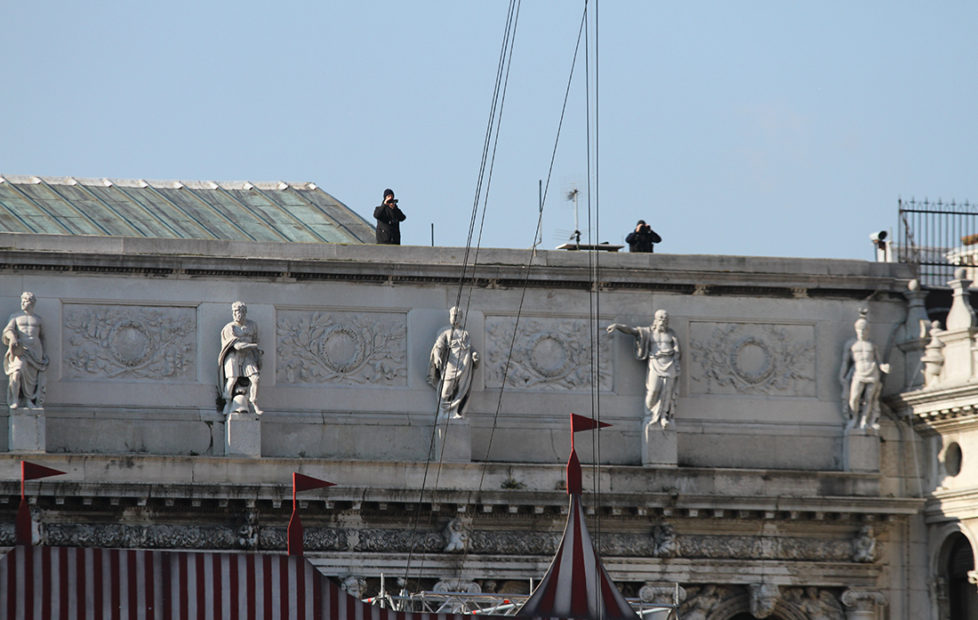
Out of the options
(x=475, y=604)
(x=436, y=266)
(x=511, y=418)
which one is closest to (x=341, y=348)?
(x=436, y=266)

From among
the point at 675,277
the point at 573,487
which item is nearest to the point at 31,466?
the point at 573,487

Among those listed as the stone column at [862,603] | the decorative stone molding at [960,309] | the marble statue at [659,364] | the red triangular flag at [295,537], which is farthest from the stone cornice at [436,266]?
the red triangular flag at [295,537]

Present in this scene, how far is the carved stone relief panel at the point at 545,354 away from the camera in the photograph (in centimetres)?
5378

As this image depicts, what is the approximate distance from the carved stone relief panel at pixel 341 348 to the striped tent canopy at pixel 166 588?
30.3ft

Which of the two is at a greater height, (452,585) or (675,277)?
(675,277)

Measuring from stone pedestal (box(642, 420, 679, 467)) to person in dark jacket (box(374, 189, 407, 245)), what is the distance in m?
5.68

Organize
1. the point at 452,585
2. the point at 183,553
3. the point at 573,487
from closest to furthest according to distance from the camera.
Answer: the point at 183,553
the point at 573,487
the point at 452,585

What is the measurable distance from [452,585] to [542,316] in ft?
17.0

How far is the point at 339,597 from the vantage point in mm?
44031

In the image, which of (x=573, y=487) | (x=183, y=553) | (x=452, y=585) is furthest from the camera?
(x=452, y=585)

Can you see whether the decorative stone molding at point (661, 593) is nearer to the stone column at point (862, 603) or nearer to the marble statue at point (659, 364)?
the marble statue at point (659, 364)

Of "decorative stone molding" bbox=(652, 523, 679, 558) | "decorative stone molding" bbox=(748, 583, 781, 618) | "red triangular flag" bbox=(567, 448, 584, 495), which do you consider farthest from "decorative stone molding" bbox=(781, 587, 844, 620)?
"red triangular flag" bbox=(567, 448, 584, 495)

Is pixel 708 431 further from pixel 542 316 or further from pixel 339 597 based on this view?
pixel 339 597

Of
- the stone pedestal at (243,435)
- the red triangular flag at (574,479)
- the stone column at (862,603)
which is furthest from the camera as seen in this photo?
the stone column at (862,603)
